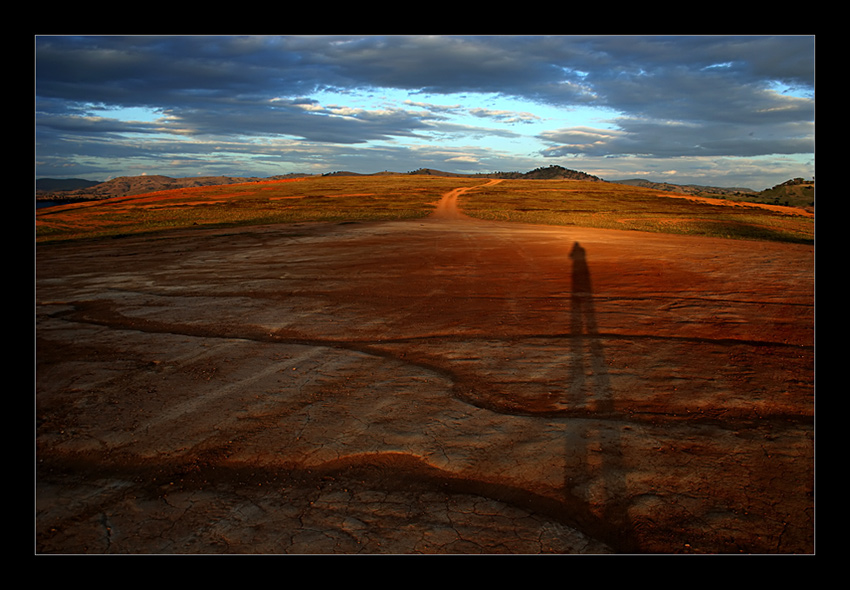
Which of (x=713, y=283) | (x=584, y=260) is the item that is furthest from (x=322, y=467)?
(x=584, y=260)

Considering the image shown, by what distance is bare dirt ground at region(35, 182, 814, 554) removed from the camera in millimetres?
2984

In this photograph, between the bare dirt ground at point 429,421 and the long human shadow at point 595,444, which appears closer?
the bare dirt ground at point 429,421

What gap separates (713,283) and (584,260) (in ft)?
12.5

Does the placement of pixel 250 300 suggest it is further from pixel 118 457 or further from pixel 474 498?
pixel 474 498

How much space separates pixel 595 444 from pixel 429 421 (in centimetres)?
142

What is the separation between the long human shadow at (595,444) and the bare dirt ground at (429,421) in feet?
0.07

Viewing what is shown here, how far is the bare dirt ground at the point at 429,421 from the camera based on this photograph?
2984 millimetres

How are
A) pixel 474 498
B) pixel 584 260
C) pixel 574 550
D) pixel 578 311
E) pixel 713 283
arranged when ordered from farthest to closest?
pixel 584 260 → pixel 713 283 → pixel 578 311 → pixel 474 498 → pixel 574 550

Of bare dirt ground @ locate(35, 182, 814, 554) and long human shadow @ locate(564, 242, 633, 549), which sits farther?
long human shadow @ locate(564, 242, 633, 549)

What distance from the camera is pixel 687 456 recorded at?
145 inches

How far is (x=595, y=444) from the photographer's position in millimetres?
3842

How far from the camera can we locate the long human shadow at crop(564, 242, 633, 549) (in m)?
3.09

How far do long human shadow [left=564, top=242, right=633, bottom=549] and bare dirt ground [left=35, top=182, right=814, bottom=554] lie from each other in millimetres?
21

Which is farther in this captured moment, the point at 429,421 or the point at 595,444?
the point at 429,421
